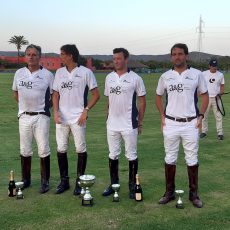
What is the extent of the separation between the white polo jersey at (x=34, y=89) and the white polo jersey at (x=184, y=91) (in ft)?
6.45

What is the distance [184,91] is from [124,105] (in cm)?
94

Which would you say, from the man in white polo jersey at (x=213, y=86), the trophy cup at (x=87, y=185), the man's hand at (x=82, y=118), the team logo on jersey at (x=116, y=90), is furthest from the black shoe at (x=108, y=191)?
the man in white polo jersey at (x=213, y=86)

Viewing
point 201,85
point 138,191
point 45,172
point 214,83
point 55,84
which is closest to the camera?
point 201,85

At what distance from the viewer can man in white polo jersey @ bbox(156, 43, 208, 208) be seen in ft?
18.4

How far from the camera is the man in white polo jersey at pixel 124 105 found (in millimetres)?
5926

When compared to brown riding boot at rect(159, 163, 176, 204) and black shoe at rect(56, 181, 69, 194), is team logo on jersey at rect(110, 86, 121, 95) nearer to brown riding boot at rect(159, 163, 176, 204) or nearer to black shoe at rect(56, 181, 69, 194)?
brown riding boot at rect(159, 163, 176, 204)

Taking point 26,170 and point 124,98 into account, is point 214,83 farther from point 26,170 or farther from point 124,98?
point 26,170

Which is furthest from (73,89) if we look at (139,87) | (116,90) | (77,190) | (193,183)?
(193,183)

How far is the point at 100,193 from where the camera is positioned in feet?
20.7

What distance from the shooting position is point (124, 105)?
5969 millimetres

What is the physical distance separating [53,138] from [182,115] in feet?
19.7

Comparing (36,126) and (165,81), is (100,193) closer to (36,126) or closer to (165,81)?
Result: (36,126)

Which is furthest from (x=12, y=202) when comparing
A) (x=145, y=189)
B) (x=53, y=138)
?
(x=53, y=138)

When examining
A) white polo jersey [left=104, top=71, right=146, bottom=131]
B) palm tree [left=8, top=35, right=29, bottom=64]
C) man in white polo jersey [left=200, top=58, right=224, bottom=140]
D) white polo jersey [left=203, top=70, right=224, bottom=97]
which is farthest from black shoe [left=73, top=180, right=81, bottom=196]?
palm tree [left=8, top=35, right=29, bottom=64]
